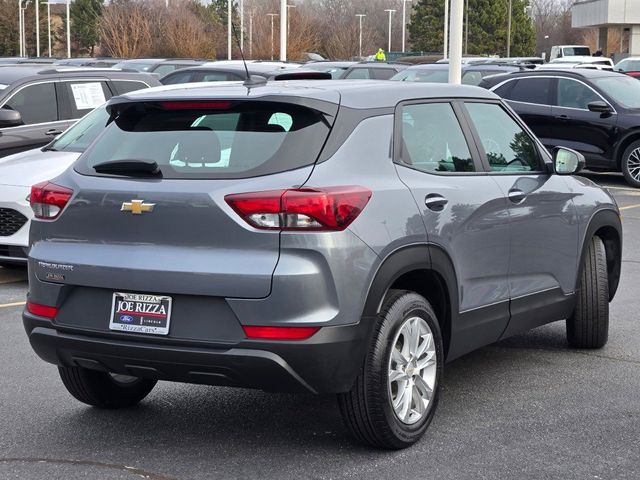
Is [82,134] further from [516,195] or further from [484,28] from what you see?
[484,28]

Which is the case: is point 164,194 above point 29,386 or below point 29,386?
above

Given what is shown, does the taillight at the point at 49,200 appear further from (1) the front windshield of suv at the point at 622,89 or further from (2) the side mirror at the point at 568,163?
(1) the front windshield of suv at the point at 622,89

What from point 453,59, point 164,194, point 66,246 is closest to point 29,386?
point 66,246

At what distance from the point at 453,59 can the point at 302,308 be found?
11.6m

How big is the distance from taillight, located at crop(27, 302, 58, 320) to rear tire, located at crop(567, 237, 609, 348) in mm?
3191

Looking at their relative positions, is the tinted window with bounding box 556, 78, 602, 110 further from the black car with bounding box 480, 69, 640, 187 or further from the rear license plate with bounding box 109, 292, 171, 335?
the rear license plate with bounding box 109, 292, 171, 335

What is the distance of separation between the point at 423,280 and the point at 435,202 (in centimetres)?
37

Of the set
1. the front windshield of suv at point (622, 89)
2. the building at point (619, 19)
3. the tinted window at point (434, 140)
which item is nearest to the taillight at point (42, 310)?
the tinted window at point (434, 140)

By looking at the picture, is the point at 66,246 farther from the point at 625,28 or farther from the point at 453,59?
the point at 625,28

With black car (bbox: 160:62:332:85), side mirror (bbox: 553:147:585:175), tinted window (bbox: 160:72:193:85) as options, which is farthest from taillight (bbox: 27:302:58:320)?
tinted window (bbox: 160:72:193:85)

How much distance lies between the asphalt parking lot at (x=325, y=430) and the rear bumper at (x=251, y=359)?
0.41m

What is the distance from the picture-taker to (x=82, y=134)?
10.7 m

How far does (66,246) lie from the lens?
5.11 metres

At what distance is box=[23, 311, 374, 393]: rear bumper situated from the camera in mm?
4680
